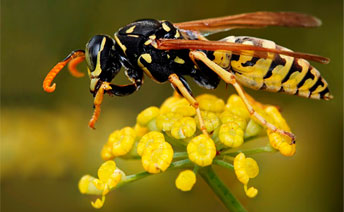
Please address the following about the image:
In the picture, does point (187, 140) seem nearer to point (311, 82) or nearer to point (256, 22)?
point (311, 82)

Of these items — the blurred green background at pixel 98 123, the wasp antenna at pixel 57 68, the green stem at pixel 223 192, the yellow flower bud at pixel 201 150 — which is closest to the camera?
the yellow flower bud at pixel 201 150

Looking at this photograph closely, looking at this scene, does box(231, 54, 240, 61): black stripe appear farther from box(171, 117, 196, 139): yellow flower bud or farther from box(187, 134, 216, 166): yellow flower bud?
box(187, 134, 216, 166): yellow flower bud

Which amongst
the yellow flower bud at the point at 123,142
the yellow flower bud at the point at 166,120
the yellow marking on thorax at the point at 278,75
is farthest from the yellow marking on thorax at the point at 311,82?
the yellow flower bud at the point at 123,142

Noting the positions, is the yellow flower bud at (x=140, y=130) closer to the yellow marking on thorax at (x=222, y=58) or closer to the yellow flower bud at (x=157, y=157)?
the yellow flower bud at (x=157, y=157)

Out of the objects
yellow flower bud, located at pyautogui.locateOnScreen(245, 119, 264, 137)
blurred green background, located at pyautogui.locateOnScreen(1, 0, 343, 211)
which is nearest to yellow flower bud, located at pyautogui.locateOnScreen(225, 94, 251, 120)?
yellow flower bud, located at pyautogui.locateOnScreen(245, 119, 264, 137)

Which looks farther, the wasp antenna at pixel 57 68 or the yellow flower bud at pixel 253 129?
the wasp antenna at pixel 57 68
